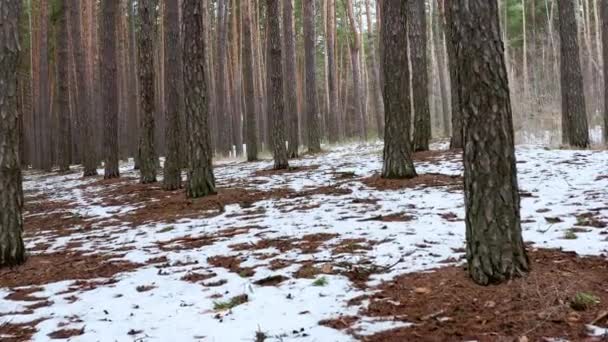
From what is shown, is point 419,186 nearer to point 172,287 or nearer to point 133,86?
point 172,287

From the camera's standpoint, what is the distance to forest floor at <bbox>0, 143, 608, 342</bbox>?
106 inches

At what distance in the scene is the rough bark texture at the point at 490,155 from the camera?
3.12m

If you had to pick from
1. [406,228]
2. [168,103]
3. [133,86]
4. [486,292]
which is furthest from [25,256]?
[133,86]

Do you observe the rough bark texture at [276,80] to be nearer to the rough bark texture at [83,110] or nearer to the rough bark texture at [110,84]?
the rough bark texture at [110,84]

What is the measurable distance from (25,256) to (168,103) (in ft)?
16.2

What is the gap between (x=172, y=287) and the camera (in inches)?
142

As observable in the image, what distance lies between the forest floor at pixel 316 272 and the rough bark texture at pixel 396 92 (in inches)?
26.5

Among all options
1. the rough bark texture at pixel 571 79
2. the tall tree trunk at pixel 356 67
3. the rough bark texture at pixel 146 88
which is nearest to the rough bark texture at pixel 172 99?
the rough bark texture at pixel 146 88

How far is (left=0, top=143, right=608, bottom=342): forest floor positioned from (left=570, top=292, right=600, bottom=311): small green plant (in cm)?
1

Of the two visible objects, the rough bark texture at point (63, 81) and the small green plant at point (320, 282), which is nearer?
the small green plant at point (320, 282)

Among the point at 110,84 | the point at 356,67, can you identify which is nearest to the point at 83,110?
the point at 110,84

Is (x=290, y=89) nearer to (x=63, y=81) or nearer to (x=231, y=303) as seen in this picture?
(x=63, y=81)

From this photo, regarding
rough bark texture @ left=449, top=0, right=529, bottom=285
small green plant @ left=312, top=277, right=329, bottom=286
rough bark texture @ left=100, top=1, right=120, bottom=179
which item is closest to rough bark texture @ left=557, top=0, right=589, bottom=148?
rough bark texture @ left=449, top=0, right=529, bottom=285

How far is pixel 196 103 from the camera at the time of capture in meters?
7.63
